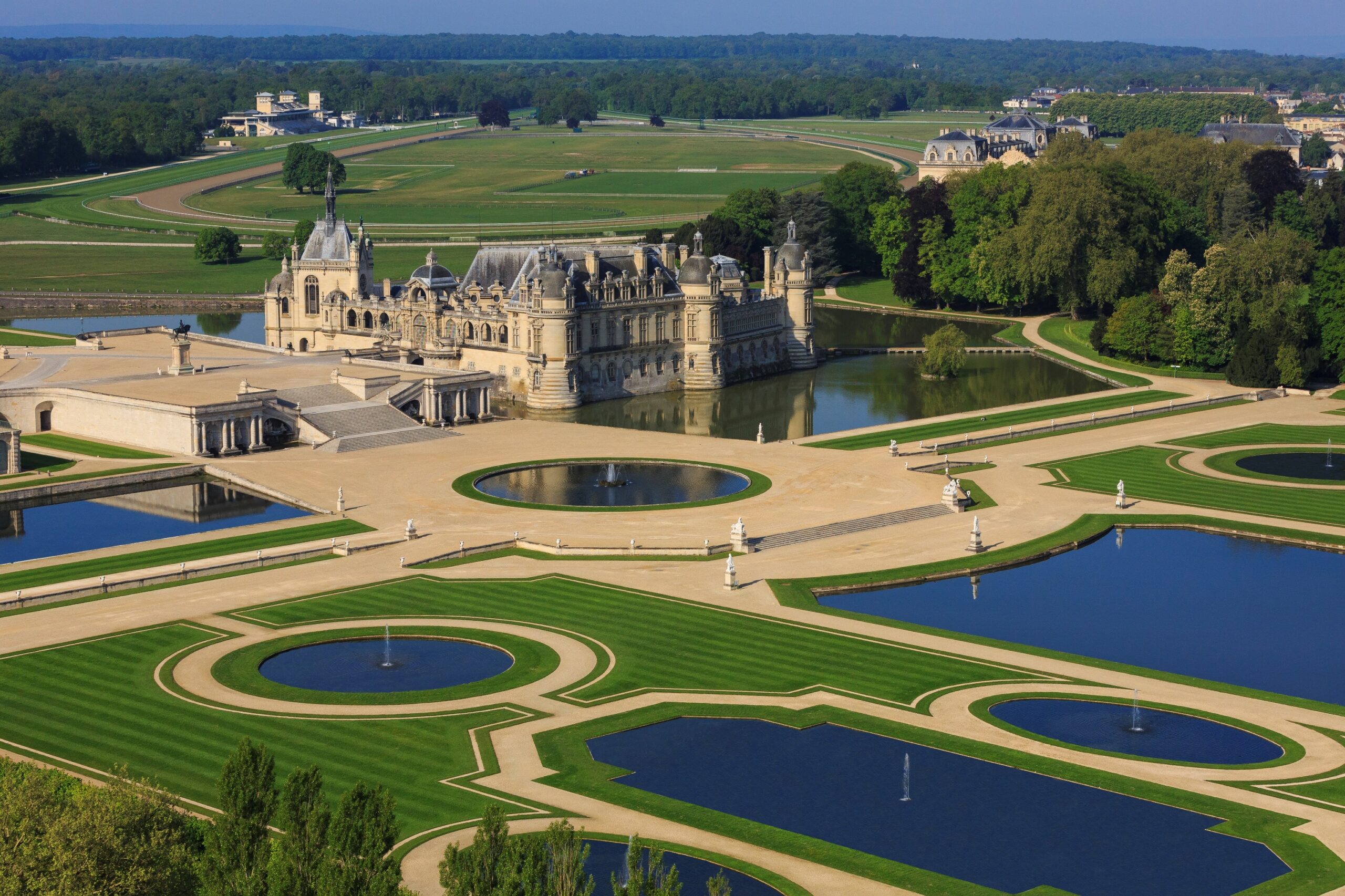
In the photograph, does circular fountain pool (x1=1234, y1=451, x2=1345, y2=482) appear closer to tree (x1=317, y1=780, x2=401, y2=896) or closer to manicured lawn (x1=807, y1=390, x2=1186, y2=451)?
manicured lawn (x1=807, y1=390, x2=1186, y2=451)

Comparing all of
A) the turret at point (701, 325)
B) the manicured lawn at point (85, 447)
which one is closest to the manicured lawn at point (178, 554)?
the manicured lawn at point (85, 447)

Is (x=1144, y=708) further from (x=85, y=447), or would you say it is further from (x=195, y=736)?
(x=85, y=447)

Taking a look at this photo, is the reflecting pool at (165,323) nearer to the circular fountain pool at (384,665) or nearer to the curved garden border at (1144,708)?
the circular fountain pool at (384,665)

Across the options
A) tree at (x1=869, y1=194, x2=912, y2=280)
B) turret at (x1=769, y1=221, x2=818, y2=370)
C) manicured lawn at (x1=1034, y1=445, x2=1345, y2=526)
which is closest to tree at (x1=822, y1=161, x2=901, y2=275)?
tree at (x1=869, y1=194, x2=912, y2=280)

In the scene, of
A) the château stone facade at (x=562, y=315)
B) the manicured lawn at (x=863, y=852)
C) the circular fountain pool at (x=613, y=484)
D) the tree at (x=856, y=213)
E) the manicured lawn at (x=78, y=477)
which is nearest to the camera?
the manicured lawn at (x=863, y=852)

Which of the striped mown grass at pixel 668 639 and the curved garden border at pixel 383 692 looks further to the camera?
the striped mown grass at pixel 668 639

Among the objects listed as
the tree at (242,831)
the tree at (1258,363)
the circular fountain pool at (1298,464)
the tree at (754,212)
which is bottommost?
the circular fountain pool at (1298,464)

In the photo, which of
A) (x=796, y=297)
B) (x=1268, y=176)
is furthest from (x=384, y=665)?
(x=1268, y=176)
